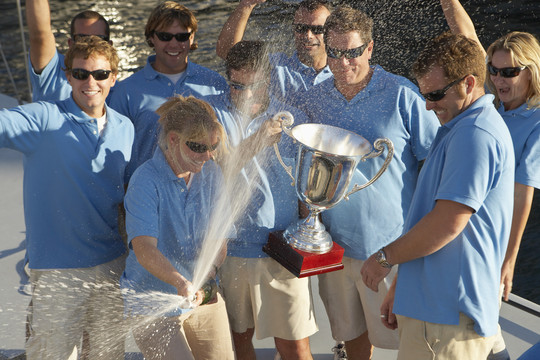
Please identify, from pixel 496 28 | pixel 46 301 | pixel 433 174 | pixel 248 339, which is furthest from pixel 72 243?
pixel 496 28

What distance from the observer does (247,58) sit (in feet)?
10.6

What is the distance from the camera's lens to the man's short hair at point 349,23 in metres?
3.20

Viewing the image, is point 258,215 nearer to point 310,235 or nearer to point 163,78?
point 310,235

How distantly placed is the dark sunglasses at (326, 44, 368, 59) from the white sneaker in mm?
1571

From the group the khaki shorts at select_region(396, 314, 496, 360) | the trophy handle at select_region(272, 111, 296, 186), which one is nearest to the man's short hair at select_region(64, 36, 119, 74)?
the trophy handle at select_region(272, 111, 296, 186)

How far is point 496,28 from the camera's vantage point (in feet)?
41.8

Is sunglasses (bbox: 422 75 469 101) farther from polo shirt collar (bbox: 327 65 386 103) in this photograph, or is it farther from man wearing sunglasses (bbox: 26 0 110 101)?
man wearing sunglasses (bbox: 26 0 110 101)

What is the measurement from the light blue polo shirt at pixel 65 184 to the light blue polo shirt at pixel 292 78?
3.06 ft

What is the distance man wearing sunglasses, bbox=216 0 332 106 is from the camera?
343cm

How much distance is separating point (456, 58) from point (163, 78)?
1.71 metres

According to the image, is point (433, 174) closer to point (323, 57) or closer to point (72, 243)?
point (323, 57)

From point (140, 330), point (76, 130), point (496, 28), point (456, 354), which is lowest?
point (496, 28)

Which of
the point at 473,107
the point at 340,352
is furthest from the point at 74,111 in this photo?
the point at 340,352

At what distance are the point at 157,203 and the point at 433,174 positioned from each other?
1.15m
